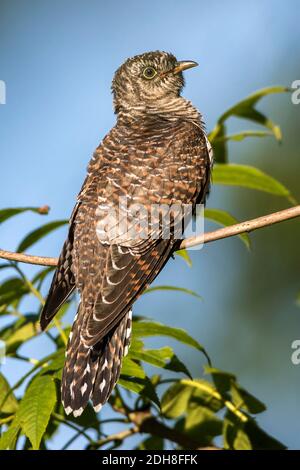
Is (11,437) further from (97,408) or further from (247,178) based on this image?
(247,178)

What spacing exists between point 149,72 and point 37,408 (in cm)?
328

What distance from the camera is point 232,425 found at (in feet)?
13.3

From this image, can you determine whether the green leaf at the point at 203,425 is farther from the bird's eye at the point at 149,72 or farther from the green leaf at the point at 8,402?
the bird's eye at the point at 149,72

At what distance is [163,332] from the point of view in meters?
3.93

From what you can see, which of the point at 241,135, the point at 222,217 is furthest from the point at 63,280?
the point at 241,135

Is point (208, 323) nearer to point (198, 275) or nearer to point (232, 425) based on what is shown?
point (198, 275)

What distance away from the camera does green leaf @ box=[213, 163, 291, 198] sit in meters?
4.50

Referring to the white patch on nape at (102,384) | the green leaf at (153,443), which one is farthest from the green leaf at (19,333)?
the green leaf at (153,443)

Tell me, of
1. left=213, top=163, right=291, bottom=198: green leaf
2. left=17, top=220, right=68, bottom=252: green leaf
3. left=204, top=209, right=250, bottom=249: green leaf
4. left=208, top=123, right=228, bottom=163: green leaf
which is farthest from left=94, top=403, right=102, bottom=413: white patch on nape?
left=208, top=123, right=228, bottom=163: green leaf

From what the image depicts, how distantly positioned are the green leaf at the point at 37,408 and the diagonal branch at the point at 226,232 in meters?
0.66

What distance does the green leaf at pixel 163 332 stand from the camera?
155 inches

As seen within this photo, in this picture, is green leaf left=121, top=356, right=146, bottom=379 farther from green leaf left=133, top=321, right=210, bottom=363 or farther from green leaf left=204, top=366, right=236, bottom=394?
green leaf left=204, top=366, right=236, bottom=394

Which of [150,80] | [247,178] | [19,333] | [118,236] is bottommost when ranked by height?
[19,333]
